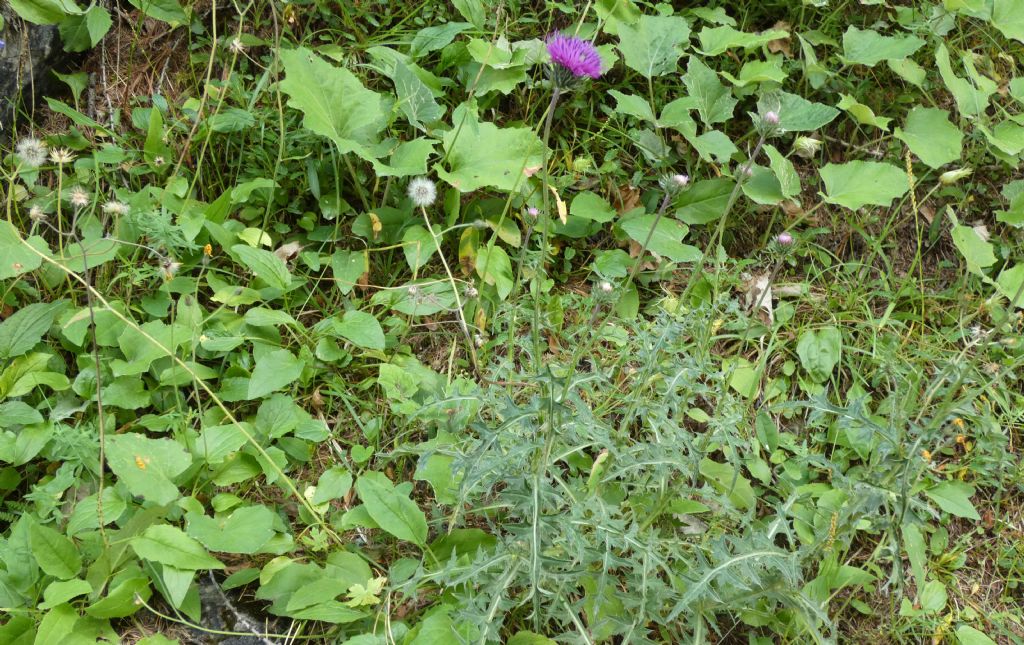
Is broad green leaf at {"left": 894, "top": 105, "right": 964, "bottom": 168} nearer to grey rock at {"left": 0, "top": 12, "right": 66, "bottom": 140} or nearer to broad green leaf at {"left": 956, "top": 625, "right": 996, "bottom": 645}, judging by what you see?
broad green leaf at {"left": 956, "top": 625, "right": 996, "bottom": 645}

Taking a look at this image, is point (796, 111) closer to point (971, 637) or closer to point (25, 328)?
point (971, 637)

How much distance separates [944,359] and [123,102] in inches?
116

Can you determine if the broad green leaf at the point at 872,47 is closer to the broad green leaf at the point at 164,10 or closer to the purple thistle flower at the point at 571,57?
the purple thistle flower at the point at 571,57

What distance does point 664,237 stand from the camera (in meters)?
2.55

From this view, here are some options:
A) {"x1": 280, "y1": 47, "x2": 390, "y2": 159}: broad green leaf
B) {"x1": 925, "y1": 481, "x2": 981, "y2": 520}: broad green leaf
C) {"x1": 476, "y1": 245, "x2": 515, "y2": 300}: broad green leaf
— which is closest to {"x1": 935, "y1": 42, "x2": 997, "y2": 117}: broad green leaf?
{"x1": 925, "y1": 481, "x2": 981, "y2": 520}: broad green leaf

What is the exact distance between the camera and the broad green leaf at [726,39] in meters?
2.67

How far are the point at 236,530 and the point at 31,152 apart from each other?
1412 millimetres

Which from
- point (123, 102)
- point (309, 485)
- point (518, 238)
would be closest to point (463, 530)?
point (309, 485)

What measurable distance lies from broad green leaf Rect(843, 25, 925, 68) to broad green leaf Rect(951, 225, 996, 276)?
692 mm

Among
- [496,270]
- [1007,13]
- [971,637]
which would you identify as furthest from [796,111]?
[971,637]

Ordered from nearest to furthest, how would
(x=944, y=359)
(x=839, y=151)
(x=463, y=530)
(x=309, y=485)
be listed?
(x=463, y=530) → (x=309, y=485) → (x=944, y=359) → (x=839, y=151)

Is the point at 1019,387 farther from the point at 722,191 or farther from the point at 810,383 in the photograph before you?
the point at 722,191

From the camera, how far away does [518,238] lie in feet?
8.34

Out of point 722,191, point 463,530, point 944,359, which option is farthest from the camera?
point 722,191
